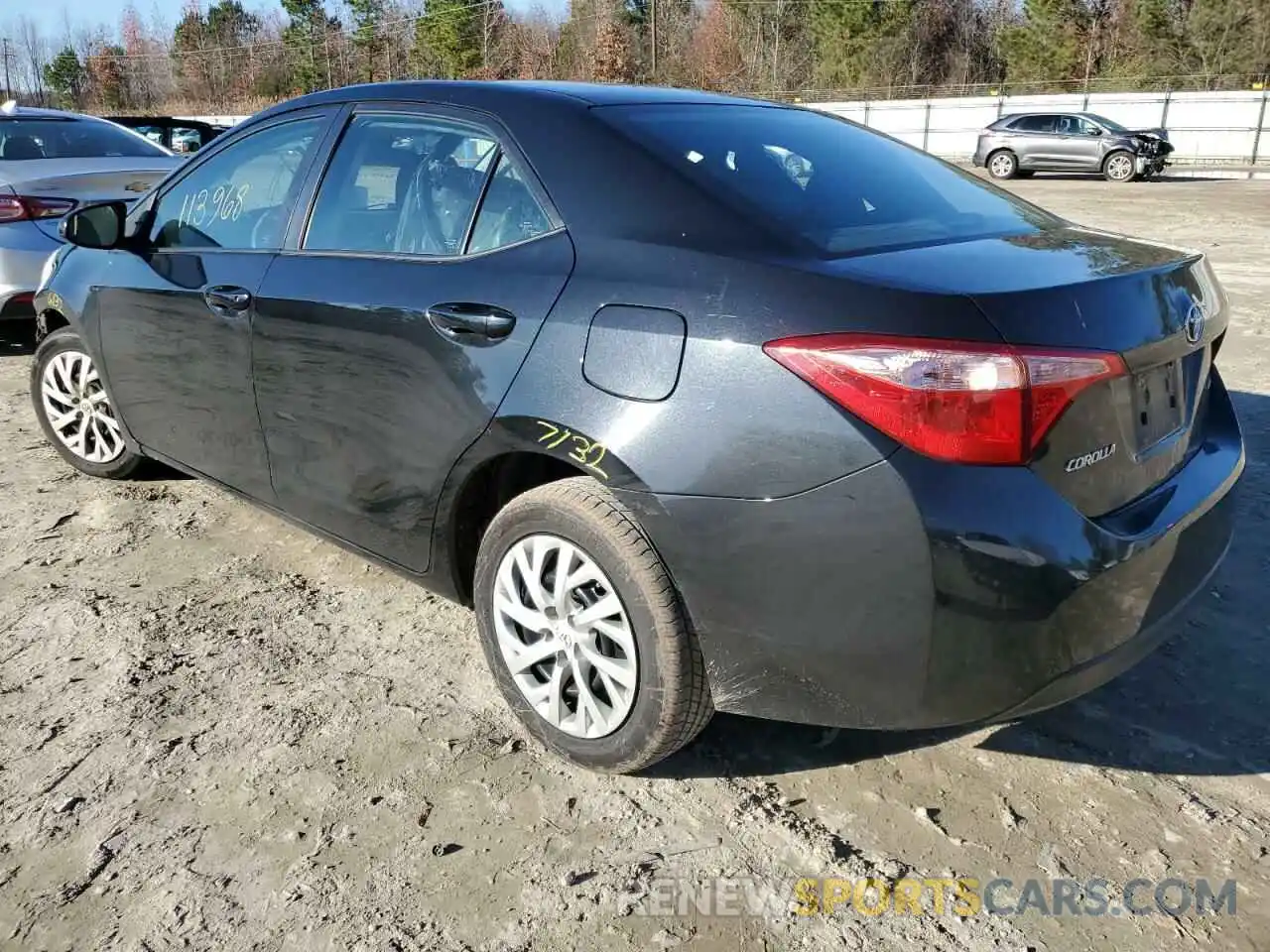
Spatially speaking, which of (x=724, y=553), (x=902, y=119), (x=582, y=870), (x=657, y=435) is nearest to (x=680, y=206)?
(x=657, y=435)

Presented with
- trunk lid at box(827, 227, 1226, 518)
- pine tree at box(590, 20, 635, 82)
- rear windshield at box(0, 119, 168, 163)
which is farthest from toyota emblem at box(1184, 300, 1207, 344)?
pine tree at box(590, 20, 635, 82)

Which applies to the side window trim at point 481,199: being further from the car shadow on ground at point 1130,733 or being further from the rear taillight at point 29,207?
the rear taillight at point 29,207

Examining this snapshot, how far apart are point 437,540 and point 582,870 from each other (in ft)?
3.16

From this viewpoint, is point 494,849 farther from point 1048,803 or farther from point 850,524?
point 1048,803

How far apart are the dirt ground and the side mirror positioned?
4.40 feet

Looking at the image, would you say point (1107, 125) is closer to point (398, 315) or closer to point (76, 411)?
point (76, 411)

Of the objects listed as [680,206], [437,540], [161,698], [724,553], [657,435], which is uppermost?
[680,206]

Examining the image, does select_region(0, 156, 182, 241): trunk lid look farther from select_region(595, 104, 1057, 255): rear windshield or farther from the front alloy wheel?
select_region(595, 104, 1057, 255): rear windshield

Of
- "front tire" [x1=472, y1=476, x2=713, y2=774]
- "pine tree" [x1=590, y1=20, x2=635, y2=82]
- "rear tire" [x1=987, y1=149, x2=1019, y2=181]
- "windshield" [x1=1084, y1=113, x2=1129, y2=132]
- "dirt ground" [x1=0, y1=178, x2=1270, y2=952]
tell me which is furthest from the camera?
"pine tree" [x1=590, y1=20, x2=635, y2=82]

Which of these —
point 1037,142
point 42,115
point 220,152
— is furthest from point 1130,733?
point 1037,142

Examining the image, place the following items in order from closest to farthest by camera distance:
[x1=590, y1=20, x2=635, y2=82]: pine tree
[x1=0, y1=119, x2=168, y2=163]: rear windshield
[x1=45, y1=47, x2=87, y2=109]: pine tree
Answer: [x1=0, y1=119, x2=168, y2=163]: rear windshield → [x1=590, y1=20, x2=635, y2=82]: pine tree → [x1=45, y1=47, x2=87, y2=109]: pine tree

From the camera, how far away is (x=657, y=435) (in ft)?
6.97

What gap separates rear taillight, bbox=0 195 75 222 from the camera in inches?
246

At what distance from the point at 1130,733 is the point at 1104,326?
1192 millimetres
